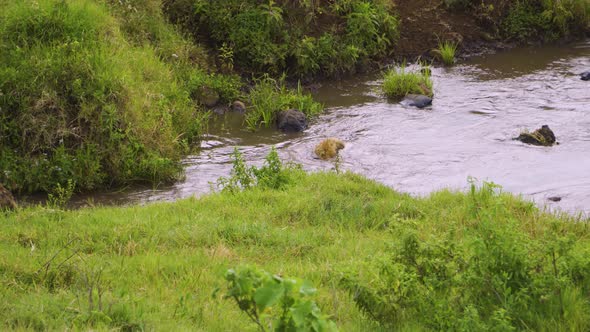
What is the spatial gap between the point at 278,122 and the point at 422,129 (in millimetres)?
2172

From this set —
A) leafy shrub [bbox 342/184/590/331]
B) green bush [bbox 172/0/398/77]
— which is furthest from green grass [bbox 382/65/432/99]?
leafy shrub [bbox 342/184/590/331]

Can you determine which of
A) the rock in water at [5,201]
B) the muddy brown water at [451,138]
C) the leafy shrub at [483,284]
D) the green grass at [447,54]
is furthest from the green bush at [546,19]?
the leafy shrub at [483,284]

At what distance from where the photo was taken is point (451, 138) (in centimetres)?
1088

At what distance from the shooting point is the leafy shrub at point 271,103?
38.4ft

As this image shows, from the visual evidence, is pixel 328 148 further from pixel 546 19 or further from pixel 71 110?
pixel 546 19

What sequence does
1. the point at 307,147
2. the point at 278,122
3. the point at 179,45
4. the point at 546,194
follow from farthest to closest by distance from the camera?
the point at 179,45 < the point at 278,122 < the point at 307,147 < the point at 546,194

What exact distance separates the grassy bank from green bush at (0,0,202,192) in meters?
1.68

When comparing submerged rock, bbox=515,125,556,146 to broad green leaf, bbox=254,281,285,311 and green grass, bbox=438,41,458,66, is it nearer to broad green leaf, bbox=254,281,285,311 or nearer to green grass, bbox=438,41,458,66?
green grass, bbox=438,41,458,66

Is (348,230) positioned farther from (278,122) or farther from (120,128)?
(278,122)

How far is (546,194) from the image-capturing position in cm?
865

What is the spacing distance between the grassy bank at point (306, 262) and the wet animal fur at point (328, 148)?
2453 mm

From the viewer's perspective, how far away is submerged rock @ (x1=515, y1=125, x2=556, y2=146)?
10305 mm

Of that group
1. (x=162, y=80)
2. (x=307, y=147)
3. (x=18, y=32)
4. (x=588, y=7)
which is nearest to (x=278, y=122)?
(x=307, y=147)

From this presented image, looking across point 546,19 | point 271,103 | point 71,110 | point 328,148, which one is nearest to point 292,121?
point 271,103
